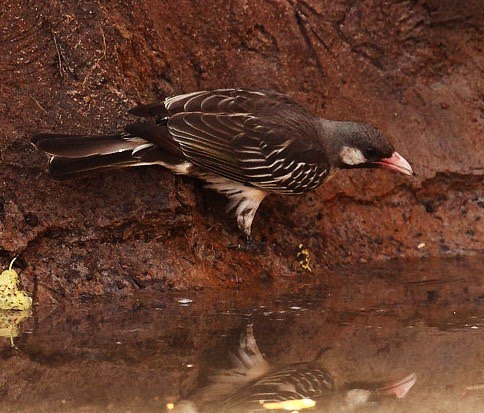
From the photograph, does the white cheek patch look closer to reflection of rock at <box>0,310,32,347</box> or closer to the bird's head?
the bird's head

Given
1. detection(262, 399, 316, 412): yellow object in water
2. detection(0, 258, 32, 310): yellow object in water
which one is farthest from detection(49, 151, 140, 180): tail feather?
detection(262, 399, 316, 412): yellow object in water

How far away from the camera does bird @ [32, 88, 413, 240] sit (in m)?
7.32

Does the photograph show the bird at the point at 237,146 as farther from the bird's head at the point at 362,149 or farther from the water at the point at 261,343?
the water at the point at 261,343

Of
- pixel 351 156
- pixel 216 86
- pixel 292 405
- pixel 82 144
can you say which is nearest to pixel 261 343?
pixel 292 405

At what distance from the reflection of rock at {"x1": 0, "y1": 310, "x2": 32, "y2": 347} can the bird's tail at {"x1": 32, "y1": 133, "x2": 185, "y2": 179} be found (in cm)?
95

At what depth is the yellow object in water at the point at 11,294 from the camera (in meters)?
7.09

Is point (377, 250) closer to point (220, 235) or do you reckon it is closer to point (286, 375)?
point (220, 235)

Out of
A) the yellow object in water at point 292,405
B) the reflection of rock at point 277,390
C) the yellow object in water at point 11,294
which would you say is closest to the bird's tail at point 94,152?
the yellow object in water at point 11,294

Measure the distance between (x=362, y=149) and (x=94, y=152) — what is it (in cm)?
207

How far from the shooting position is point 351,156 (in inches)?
319

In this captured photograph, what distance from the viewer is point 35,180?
7379 millimetres

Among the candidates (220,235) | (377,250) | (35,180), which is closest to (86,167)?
(35,180)

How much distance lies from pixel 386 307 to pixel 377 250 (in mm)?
1322

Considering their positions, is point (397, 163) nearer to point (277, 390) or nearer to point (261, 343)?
point (261, 343)
